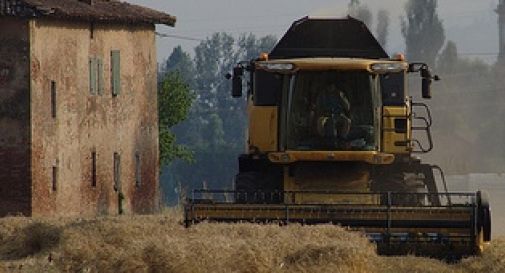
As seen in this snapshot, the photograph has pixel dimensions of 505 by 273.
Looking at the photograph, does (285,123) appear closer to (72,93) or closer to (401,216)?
(401,216)

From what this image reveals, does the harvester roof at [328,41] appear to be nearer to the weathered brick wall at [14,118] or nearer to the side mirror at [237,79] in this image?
the side mirror at [237,79]

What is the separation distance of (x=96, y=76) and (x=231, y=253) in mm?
31610

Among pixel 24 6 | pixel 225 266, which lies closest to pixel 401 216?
pixel 225 266

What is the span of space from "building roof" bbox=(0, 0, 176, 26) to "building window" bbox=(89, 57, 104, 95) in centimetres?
113

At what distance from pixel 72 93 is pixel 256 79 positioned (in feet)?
72.9

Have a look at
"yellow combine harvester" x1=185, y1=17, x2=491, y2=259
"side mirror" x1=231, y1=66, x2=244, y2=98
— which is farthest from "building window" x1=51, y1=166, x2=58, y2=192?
"side mirror" x1=231, y1=66, x2=244, y2=98

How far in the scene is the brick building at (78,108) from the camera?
48406 mm

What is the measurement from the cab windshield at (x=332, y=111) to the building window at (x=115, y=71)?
25800 millimetres

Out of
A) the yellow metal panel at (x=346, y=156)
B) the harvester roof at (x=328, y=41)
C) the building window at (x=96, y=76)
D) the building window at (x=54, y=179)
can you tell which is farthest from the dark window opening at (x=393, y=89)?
the building window at (x=96, y=76)

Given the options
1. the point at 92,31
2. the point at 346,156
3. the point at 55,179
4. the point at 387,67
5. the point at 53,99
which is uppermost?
the point at 92,31

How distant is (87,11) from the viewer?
52.1m

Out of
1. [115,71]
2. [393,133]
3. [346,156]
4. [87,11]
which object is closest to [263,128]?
[346,156]

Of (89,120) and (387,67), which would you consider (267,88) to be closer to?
(387,67)

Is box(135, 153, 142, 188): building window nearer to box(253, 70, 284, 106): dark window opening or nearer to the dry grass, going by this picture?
box(253, 70, 284, 106): dark window opening
